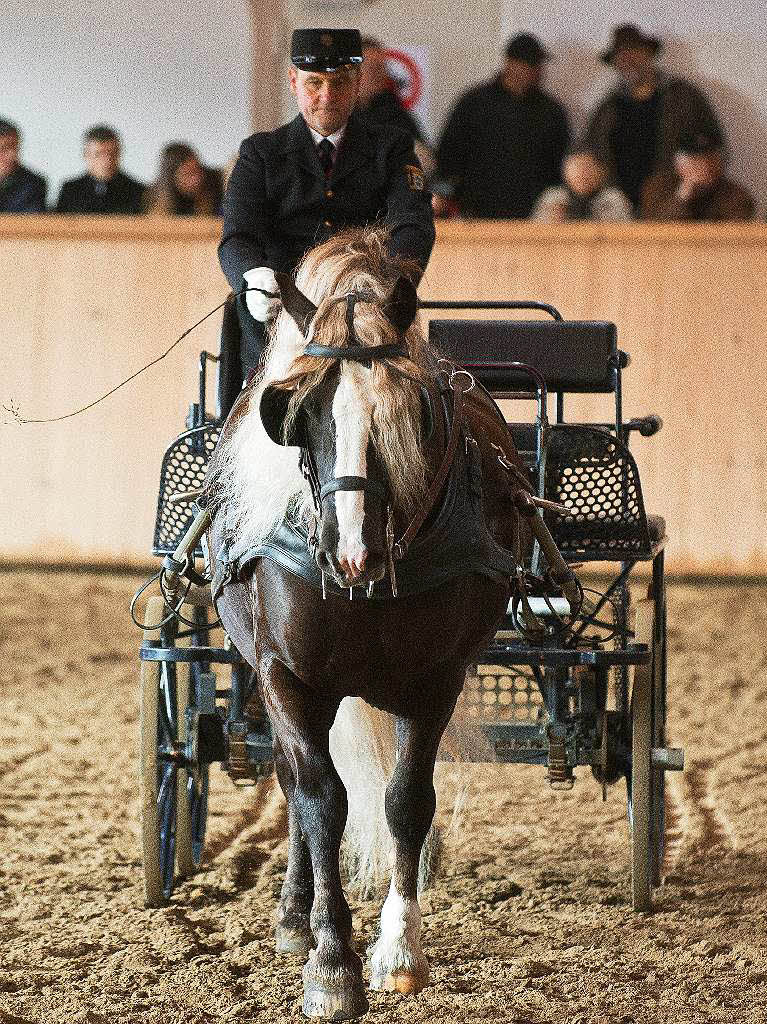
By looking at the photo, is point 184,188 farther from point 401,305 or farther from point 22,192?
point 401,305

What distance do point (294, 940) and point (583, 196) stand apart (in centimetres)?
642

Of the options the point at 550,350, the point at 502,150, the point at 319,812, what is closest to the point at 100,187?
the point at 502,150

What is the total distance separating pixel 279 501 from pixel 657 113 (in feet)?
22.7

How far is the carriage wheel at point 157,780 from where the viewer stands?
369 centimetres

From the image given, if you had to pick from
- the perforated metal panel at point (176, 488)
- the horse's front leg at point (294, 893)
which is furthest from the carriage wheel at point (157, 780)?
the horse's front leg at point (294, 893)

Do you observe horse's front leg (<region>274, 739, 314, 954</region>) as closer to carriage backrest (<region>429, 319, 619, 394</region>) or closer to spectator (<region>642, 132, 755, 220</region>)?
carriage backrest (<region>429, 319, 619, 394</region>)

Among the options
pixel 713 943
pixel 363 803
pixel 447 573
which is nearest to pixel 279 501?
pixel 447 573

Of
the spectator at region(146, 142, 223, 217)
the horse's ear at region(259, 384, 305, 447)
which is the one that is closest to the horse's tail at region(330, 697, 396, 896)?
the horse's ear at region(259, 384, 305, 447)

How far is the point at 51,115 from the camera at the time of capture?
9.46 meters

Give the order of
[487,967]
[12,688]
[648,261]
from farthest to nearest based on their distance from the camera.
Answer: [648,261]
[12,688]
[487,967]

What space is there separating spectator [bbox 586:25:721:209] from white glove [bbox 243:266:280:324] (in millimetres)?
6198

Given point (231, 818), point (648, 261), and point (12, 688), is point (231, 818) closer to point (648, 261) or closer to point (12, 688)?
point (12, 688)

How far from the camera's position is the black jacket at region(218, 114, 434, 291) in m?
3.56

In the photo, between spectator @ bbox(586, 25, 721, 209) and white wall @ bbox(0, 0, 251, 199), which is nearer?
spectator @ bbox(586, 25, 721, 209)
